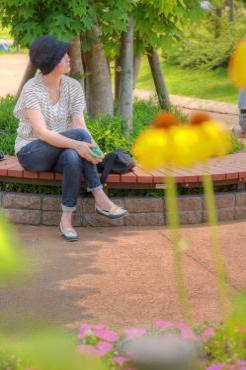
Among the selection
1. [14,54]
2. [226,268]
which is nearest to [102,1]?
[226,268]

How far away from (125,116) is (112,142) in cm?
105

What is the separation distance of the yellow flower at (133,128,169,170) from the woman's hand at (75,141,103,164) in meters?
4.16

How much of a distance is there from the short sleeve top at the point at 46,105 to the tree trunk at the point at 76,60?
198 cm

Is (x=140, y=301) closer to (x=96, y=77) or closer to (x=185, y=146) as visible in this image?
(x=185, y=146)

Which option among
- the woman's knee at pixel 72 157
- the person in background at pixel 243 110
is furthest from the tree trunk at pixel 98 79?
the woman's knee at pixel 72 157

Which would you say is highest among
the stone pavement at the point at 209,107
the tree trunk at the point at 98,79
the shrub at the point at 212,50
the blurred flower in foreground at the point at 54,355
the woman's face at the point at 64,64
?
the shrub at the point at 212,50

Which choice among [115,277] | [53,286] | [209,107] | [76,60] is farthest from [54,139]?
[209,107]

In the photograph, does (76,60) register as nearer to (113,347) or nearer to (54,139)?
(54,139)

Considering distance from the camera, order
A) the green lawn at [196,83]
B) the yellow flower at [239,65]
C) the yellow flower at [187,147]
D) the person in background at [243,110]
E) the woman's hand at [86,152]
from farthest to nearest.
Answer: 1. the green lawn at [196,83]
2. the person in background at [243,110]
3. the woman's hand at [86,152]
4. the yellow flower at [187,147]
5. the yellow flower at [239,65]

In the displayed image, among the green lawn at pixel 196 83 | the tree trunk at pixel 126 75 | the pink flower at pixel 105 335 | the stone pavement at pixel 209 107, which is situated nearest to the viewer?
the pink flower at pixel 105 335

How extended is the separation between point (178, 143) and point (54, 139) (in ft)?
14.1

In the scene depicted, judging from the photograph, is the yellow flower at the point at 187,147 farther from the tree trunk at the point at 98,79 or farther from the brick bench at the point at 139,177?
the tree trunk at the point at 98,79

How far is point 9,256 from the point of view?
0.62 meters

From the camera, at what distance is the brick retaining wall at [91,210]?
5758 millimetres
